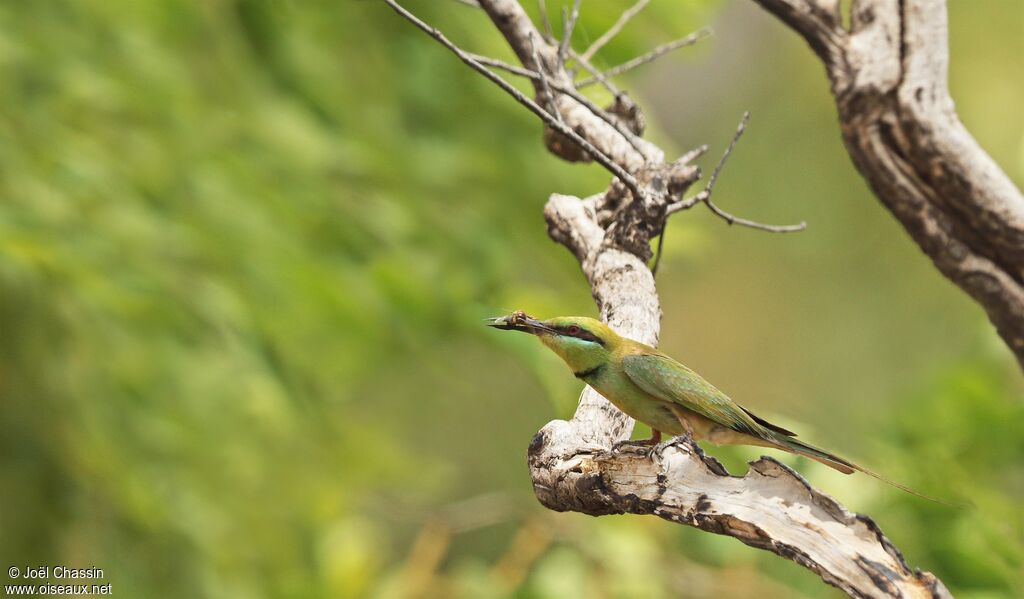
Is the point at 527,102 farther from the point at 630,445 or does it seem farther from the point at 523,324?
the point at 630,445

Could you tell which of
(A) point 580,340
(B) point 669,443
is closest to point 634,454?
(B) point 669,443

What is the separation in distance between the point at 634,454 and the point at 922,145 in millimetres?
935

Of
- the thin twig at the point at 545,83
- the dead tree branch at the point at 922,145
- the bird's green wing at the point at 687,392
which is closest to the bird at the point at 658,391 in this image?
the bird's green wing at the point at 687,392

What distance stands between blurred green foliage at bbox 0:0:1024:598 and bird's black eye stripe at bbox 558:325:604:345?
0.90 m

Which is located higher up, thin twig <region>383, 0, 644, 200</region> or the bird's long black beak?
thin twig <region>383, 0, 644, 200</region>

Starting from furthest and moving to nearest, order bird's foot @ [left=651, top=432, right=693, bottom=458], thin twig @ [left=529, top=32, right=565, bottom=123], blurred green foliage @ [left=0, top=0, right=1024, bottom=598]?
blurred green foliage @ [left=0, top=0, right=1024, bottom=598], thin twig @ [left=529, top=32, right=565, bottom=123], bird's foot @ [left=651, top=432, right=693, bottom=458]

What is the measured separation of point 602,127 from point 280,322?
57.1 inches

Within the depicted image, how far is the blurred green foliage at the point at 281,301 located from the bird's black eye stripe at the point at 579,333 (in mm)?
897

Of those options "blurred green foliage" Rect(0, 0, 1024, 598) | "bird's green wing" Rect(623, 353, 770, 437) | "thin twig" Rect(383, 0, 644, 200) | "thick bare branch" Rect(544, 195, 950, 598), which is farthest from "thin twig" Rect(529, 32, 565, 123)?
"blurred green foliage" Rect(0, 0, 1024, 598)

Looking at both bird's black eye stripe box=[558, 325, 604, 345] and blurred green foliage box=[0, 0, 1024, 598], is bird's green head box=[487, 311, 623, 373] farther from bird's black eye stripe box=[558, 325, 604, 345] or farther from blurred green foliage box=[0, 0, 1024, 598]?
blurred green foliage box=[0, 0, 1024, 598]

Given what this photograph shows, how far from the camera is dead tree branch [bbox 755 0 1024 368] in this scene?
1.88 m

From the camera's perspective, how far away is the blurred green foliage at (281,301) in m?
2.59

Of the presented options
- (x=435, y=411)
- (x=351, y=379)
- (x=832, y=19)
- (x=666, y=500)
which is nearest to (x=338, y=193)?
(x=351, y=379)

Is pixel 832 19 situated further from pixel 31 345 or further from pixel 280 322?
pixel 31 345
